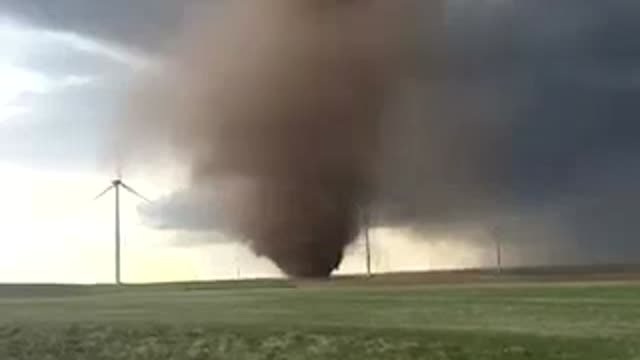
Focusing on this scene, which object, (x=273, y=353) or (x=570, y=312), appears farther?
(x=570, y=312)

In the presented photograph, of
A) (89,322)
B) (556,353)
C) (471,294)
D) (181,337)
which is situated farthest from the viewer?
(471,294)

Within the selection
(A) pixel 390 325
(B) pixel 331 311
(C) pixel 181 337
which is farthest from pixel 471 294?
(C) pixel 181 337

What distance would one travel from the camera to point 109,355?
4359cm

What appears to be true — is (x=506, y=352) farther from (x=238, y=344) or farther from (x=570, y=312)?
(x=570, y=312)

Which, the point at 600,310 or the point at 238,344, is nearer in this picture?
the point at 238,344

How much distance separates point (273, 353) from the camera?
41000 millimetres

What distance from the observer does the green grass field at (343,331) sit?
39.0 m

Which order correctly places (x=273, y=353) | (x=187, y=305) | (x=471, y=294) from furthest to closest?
1. (x=471, y=294)
2. (x=187, y=305)
3. (x=273, y=353)

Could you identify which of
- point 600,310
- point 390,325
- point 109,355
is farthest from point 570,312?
point 109,355

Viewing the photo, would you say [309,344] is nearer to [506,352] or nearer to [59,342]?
[506,352]

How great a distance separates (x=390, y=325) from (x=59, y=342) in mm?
12804

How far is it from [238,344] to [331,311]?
16257 mm

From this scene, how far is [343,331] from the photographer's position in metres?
43.8

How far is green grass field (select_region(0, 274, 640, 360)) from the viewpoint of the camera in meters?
39.0
